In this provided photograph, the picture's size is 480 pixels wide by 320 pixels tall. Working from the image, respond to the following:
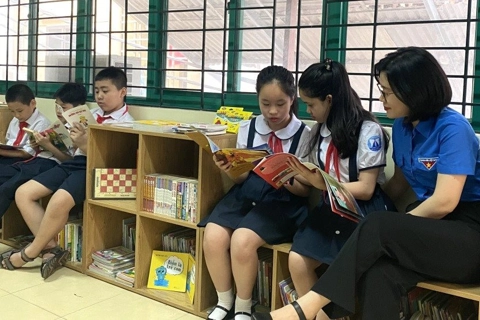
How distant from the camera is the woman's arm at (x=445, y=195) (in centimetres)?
167

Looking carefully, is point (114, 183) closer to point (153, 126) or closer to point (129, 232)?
point (129, 232)

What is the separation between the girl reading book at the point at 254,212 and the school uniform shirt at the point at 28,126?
1424mm

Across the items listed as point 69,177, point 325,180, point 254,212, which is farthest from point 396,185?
point 69,177

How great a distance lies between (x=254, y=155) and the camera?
203cm

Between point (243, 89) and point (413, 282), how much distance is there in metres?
1.45

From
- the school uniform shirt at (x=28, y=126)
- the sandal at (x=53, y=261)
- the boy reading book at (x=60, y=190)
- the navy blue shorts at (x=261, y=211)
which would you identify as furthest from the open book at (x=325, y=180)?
the school uniform shirt at (x=28, y=126)

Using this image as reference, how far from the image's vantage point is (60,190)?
8.88ft

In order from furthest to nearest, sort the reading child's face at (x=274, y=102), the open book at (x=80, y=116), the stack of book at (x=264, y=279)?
the open book at (x=80, y=116) < the stack of book at (x=264, y=279) < the reading child's face at (x=274, y=102)

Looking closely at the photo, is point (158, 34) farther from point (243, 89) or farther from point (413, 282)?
point (413, 282)

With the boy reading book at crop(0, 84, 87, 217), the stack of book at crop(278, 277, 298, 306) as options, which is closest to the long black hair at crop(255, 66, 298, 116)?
the stack of book at crop(278, 277, 298, 306)

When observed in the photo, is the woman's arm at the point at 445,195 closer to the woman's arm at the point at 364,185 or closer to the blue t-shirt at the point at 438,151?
the blue t-shirt at the point at 438,151

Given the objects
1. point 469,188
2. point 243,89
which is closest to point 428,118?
point 469,188

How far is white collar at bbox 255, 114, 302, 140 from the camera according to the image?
225 cm

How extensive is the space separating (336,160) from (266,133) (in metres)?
0.36
